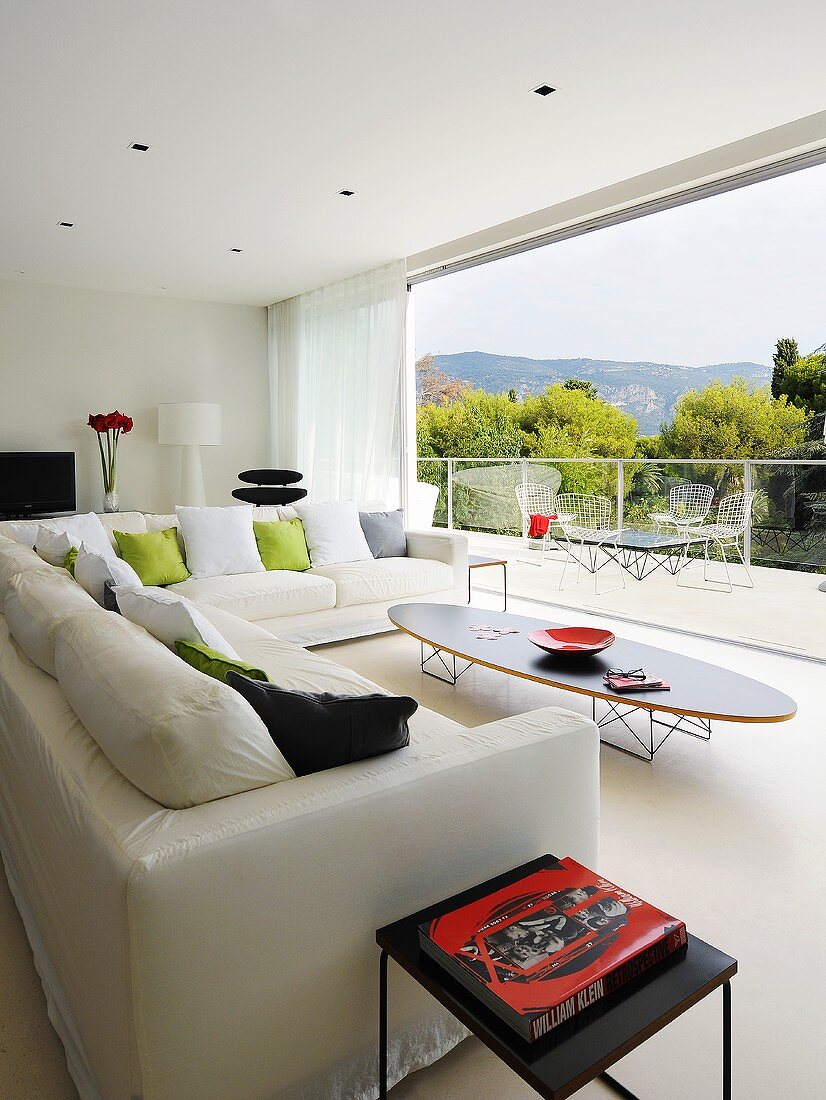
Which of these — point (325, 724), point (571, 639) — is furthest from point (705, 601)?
point (325, 724)

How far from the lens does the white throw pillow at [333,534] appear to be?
16.7ft

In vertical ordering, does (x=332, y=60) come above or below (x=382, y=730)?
above

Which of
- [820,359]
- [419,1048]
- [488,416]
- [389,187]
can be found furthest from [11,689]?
[488,416]

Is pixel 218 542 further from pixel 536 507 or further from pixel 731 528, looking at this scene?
pixel 731 528

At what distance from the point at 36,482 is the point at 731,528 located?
5841 millimetres

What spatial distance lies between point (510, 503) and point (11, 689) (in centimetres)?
617

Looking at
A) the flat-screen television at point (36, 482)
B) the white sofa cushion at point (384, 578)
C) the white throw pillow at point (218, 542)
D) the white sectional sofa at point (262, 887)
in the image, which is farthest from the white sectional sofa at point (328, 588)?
the white sectional sofa at point (262, 887)

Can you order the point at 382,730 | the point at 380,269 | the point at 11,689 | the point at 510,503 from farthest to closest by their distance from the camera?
the point at 510,503
the point at 380,269
the point at 11,689
the point at 382,730

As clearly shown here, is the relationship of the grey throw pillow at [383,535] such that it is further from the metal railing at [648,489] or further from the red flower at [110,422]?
the red flower at [110,422]

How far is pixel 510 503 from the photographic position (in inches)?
307

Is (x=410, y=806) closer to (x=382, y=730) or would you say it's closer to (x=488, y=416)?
(x=382, y=730)

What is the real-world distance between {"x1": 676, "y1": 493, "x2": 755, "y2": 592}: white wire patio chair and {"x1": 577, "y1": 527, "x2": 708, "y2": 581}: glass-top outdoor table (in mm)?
100

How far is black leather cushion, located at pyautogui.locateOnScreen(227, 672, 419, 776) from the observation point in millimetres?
1516

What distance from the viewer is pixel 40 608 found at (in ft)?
7.27
